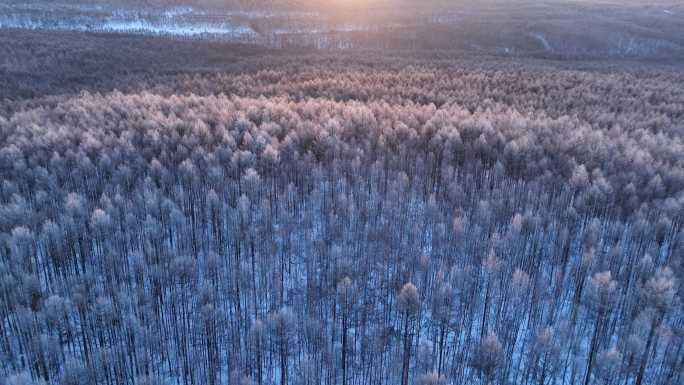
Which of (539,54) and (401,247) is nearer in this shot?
(401,247)

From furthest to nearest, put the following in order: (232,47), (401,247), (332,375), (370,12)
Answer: (370,12) → (232,47) → (401,247) → (332,375)

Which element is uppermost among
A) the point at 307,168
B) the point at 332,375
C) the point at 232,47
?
the point at 232,47

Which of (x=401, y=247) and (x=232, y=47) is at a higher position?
(x=232, y=47)

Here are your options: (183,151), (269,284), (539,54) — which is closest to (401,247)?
(269,284)

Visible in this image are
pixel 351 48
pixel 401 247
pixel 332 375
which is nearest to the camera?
pixel 332 375

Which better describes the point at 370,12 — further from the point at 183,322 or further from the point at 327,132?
the point at 183,322

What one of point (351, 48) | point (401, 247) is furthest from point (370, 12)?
point (401, 247)

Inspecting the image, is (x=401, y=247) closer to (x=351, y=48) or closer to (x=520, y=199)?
(x=520, y=199)
